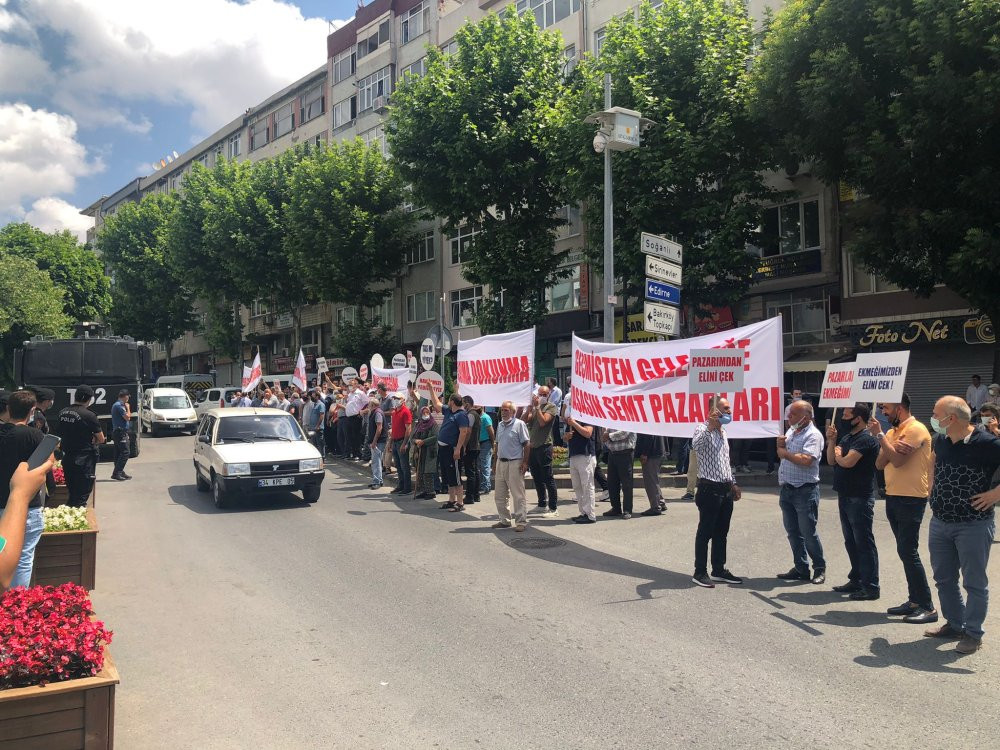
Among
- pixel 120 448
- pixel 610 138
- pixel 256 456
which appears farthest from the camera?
pixel 120 448

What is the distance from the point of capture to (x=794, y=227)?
25359 millimetres

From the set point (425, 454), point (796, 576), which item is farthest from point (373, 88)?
point (796, 576)

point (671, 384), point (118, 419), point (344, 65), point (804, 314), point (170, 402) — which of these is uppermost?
point (344, 65)

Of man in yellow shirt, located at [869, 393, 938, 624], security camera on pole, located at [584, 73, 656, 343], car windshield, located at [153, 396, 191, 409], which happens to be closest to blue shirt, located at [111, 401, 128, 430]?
security camera on pole, located at [584, 73, 656, 343]

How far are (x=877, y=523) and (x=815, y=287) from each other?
14366 mm

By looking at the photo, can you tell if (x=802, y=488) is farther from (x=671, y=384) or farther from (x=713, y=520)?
(x=671, y=384)

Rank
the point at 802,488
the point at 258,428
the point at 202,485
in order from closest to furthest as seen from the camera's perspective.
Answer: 1. the point at 802,488
2. the point at 258,428
3. the point at 202,485

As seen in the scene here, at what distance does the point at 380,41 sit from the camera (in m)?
46.4

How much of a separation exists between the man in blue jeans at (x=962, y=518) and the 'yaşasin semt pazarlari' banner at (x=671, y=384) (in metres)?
2.00

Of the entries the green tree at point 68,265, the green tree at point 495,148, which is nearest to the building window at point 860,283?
the green tree at point 495,148

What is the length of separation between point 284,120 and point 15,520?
5766cm

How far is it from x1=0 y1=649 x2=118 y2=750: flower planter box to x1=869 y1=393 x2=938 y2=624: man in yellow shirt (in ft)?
20.0

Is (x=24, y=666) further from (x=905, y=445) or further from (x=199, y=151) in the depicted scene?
(x=199, y=151)

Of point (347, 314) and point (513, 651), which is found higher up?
point (347, 314)
